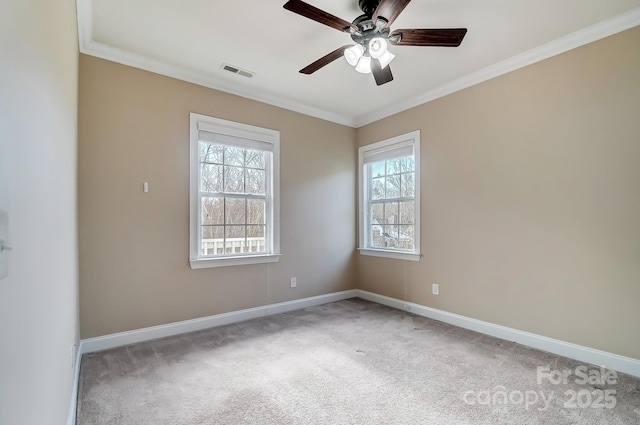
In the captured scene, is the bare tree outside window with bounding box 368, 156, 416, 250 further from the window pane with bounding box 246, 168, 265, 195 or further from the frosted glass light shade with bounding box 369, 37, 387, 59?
the frosted glass light shade with bounding box 369, 37, 387, 59

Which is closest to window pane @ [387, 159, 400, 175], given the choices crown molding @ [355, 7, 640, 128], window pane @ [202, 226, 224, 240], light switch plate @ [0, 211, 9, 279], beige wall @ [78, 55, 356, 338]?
crown molding @ [355, 7, 640, 128]

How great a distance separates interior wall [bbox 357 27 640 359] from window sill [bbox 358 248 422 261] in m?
0.13

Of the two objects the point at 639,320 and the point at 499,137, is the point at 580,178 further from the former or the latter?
the point at 639,320

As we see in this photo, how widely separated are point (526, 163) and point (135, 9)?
358cm

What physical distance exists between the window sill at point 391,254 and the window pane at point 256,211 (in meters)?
1.65

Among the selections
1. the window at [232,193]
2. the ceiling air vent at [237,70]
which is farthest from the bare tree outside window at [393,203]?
the ceiling air vent at [237,70]

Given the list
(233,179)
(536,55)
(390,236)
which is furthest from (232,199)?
(536,55)

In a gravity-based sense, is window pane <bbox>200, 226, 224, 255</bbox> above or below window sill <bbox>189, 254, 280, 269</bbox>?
above

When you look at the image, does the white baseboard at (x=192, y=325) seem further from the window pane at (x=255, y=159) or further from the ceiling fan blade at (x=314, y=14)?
the ceiling fan blade at (x=314, y=14)

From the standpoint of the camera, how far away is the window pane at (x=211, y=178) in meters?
3.41

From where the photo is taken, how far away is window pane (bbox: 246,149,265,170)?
3768 mm

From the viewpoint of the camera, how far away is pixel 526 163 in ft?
9.56

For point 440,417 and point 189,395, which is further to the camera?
point 189,395

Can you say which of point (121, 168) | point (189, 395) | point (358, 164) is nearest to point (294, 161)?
point (358, 164)
